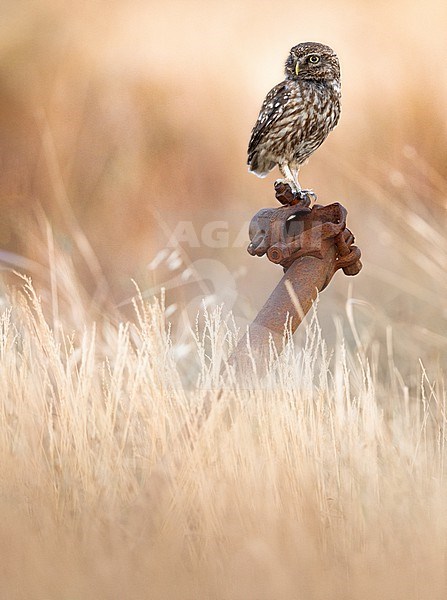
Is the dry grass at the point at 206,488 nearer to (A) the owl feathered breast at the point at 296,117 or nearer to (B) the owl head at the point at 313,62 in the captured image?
(A) the owl feathered breast at the point at 296,117

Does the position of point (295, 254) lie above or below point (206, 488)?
above

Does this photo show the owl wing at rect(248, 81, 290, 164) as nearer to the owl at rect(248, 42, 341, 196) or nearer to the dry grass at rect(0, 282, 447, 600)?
the owl at rect(248, 42, 341, 196)

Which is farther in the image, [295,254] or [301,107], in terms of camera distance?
[301,107]

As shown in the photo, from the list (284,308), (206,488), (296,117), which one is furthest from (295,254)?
(296,117)

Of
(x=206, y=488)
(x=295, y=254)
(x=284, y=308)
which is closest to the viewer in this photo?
(x=206, y=488)

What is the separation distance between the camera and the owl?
2391 millimetres

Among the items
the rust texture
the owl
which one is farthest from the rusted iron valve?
the owl

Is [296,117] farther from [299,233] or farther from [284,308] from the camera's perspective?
[284,308]

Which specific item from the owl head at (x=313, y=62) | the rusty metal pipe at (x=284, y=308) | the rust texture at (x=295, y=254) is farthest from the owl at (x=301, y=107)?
the rusty metal pipe at (x=284, y=308)

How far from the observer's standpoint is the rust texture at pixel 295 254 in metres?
1.57

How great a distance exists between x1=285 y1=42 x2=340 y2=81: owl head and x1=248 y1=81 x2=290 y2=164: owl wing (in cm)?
5

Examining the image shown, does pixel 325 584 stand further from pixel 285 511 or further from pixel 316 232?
pixel 316 232

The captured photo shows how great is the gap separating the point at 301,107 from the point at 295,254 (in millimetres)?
828

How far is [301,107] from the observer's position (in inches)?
94.6
